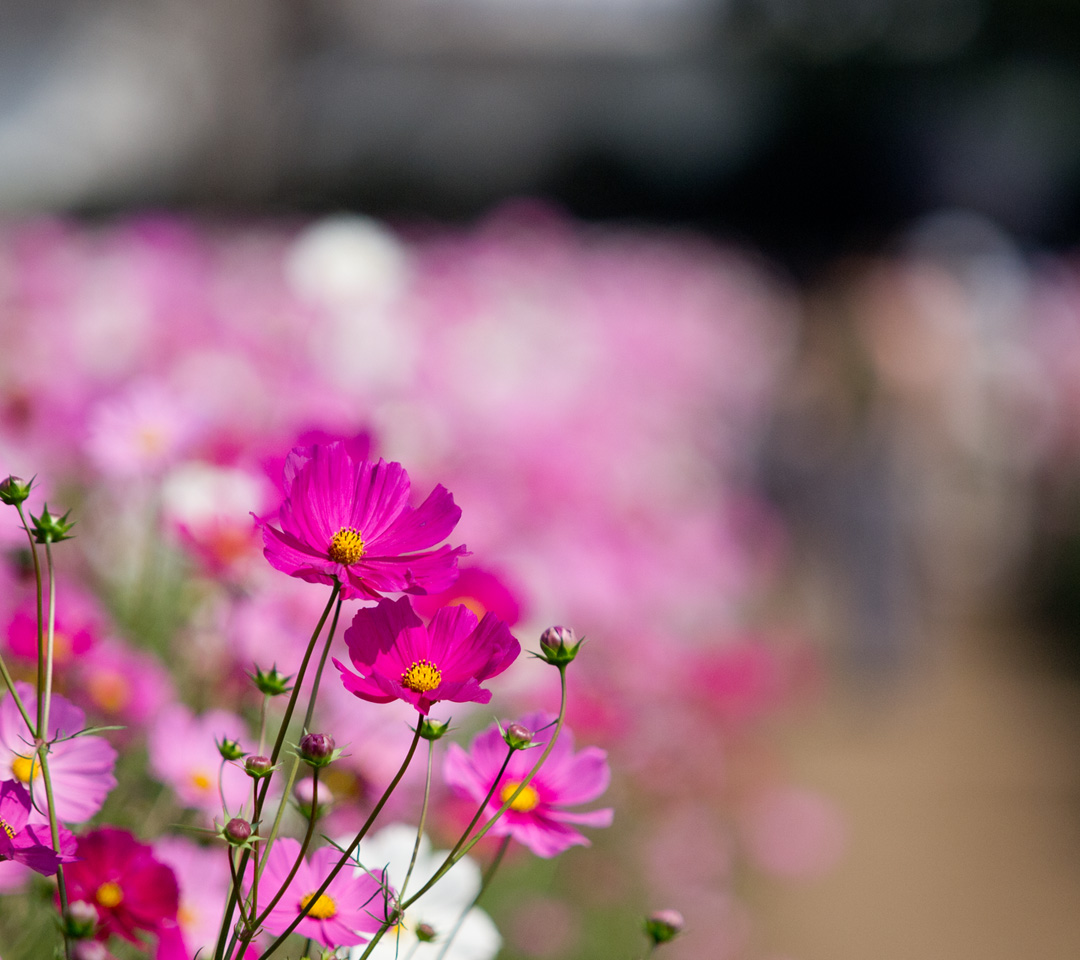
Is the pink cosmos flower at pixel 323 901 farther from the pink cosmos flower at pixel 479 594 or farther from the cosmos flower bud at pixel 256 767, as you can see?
the pink cosmos flower at pixel 479 594

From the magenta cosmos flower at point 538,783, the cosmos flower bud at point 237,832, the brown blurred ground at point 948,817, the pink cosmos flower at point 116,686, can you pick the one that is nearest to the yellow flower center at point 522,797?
the magenta cosmos flower at point 538,783

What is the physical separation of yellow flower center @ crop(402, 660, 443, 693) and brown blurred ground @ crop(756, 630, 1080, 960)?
2.68 m

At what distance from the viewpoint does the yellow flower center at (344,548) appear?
0.69 meters

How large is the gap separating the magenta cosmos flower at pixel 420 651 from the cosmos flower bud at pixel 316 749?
41 millimetres

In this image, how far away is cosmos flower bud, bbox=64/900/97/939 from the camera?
26.0 inches

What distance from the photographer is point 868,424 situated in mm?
5410

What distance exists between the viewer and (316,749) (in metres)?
0.65

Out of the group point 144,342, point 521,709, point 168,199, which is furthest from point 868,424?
point 168,199

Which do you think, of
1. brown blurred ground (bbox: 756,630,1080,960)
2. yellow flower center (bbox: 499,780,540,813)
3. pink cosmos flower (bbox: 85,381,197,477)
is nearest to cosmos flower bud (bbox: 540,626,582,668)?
yellow flower center (bbox: 499,780,540,813)

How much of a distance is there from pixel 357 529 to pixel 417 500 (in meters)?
0.88

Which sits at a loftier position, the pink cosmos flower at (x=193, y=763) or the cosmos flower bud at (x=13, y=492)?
the pink cosmos flower at (x=193, y=763)

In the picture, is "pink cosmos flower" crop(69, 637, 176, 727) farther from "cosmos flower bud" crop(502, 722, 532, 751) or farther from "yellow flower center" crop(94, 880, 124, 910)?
"cosmos flower bud" crop(502, 722, 532, 751)

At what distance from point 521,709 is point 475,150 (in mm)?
22675

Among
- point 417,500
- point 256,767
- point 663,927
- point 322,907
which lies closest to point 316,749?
point 256,767
